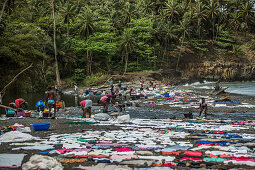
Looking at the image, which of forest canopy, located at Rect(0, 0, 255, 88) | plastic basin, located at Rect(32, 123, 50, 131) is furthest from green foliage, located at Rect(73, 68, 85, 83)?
plastic basin, located at Rect(32, 123, 50, 131)

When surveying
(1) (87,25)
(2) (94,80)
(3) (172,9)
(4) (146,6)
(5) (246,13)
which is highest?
(4) (146,6)

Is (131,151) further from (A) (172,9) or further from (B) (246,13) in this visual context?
(B) (246,13)

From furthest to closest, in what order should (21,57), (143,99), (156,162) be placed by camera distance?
(143,99), (21,57), (156,162)

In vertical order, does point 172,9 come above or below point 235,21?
above

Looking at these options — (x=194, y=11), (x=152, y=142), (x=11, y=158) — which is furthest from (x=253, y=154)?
(x=194, y=11)

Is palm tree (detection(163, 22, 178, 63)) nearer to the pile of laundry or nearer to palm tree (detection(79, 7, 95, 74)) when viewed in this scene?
palm tree (detection(79, 7, 95, 74))

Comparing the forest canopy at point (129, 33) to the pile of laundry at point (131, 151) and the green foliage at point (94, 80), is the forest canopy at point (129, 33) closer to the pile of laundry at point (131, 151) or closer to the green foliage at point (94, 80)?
the green foliage at point (94, 80)

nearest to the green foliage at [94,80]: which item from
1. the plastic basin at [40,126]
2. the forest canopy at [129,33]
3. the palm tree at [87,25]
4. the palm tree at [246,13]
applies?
the forest canopy at [129,33]

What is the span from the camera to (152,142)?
7492mm

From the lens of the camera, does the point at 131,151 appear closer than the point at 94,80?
Yes

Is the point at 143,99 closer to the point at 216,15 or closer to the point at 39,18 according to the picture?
the point at 39,18

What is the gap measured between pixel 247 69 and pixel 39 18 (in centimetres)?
4202

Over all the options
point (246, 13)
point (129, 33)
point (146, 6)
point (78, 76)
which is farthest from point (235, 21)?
point (78, 76)

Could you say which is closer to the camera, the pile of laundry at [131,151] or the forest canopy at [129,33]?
the pile of laundry at [131,151]
